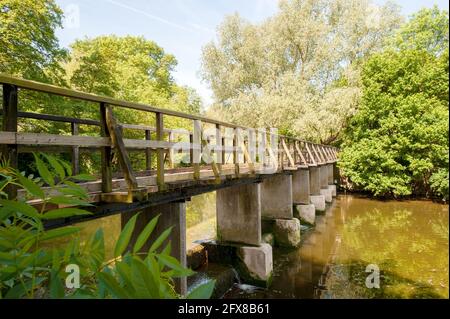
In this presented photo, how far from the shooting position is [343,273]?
34.6ft

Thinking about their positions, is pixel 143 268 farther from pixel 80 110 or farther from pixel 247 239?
pixel 80 110

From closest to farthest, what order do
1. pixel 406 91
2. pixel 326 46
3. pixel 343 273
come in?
pixel 343 273 < pixel 406 91 < pixel 326 46

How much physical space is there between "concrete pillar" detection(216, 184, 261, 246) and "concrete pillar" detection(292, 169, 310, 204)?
285 inches

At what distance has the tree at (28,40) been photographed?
36.1 ft

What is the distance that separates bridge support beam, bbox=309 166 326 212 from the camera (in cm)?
1970

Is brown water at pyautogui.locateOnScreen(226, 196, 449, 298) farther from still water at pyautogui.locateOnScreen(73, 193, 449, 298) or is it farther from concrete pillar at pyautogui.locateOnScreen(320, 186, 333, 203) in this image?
concrete pillar at pyautogui.locateOnScreen(320, 186, 333, 203)

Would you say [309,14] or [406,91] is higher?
[309,14]

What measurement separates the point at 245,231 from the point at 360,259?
4.91 meters

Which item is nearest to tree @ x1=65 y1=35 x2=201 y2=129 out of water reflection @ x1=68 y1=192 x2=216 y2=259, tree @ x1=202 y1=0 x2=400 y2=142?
water reflection @ x1=68 y1=192 x2=216 y2=259

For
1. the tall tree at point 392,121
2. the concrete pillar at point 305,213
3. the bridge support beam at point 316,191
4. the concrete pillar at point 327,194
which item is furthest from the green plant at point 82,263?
the concrete pillar at point 327,194

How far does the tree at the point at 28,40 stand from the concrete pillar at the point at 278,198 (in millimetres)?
9830
